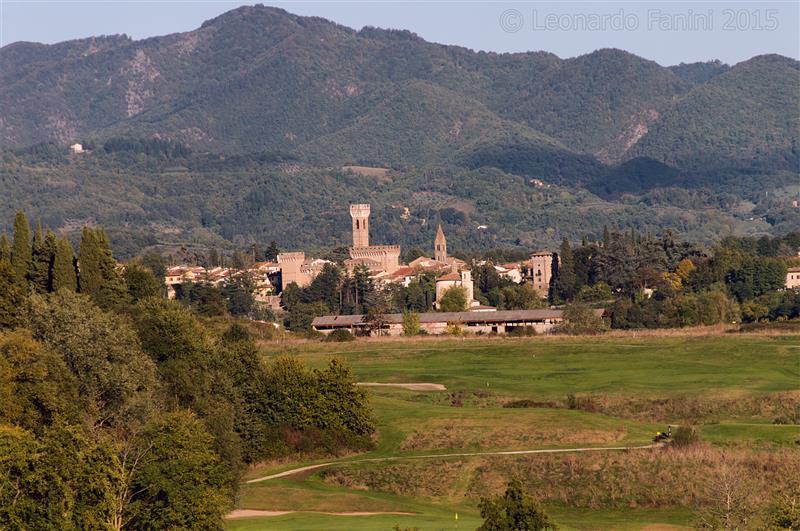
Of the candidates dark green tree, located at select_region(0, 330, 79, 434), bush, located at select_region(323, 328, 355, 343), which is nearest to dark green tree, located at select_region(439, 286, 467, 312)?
bush, located at select_region(323, 328, 355, 343)

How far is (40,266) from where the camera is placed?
83375 mm

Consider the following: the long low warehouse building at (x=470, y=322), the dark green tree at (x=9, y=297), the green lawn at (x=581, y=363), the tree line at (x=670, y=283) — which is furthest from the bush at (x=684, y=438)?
the long low warehouse building at (x=470, y=322)

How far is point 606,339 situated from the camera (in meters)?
119

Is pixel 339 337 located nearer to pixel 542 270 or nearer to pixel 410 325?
pixel 410 325

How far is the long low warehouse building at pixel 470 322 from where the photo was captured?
5615 inches

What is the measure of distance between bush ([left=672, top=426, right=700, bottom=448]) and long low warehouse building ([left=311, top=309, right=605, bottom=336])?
71.5m

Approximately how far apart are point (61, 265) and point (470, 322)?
222ft

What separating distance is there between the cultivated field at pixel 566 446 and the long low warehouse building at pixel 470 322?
130 feet

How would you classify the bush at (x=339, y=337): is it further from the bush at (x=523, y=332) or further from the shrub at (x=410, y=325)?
the bush at (x=523, y=332)

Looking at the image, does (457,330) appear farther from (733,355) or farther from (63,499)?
(63,499)

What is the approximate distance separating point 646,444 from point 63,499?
96.2 feet

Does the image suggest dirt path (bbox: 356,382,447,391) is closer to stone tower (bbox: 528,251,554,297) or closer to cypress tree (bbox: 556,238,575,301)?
cypress tree (bbox: 556,238,575,301)

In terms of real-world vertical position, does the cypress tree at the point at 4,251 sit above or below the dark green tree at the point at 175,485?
above

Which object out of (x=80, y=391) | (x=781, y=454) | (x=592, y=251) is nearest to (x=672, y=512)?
(x=781, y=454)
